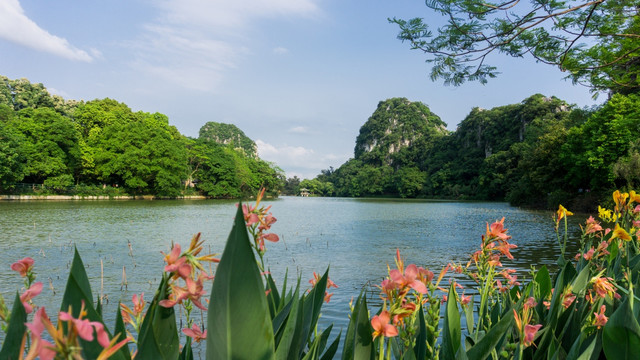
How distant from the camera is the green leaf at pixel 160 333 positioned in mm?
676

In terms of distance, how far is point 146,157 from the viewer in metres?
35.2

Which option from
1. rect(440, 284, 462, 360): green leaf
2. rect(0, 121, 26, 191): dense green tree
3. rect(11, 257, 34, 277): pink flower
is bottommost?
rect(440, 284, 462, 360): green leaf

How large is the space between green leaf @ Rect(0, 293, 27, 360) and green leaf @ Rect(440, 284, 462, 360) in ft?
3.74

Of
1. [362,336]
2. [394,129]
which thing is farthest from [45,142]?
[394,129]

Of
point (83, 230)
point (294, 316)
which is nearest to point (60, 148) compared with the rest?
point (83, 230)

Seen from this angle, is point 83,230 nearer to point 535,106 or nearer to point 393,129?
point 535,106

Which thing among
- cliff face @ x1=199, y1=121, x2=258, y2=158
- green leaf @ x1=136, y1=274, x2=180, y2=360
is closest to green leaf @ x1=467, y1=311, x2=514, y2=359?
green leaf @ x1=136, y1=274, x2=180, y2=360

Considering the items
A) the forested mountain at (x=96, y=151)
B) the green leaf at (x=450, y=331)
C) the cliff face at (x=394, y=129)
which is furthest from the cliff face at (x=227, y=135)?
the green leaf at (x=450, y=331)

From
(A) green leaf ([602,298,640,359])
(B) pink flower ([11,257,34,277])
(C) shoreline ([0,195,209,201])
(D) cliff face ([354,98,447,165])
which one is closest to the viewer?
(B) pink flower ([11,257,34,277])

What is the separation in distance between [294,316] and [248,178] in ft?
169

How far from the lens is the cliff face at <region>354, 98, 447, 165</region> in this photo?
3627 inches

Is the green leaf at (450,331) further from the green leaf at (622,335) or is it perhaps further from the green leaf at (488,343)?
the green leaf at (622,335)

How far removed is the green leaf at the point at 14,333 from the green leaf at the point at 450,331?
44.9 inches

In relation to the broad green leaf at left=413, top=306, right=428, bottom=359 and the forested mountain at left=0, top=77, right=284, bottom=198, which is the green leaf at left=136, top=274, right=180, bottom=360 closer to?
the broad green leaf at left=413, top=306, right=428, bottom=359
